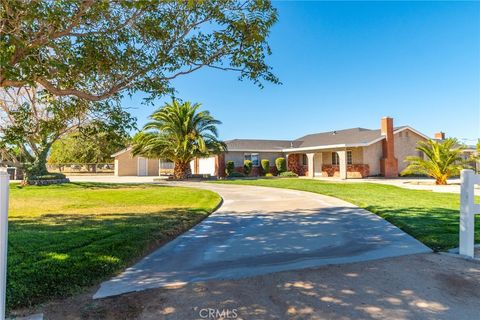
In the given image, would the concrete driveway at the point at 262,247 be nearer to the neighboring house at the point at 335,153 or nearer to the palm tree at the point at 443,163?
the palm tree at the point at 443,163

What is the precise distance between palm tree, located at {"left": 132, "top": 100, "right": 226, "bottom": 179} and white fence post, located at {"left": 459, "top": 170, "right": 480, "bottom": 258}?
22.4 m

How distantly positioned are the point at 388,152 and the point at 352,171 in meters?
3.69

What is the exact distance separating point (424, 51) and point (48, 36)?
16.6 meters

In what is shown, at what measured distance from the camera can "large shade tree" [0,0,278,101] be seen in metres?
5.39

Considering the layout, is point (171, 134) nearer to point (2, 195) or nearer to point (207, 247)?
point (207, 247)

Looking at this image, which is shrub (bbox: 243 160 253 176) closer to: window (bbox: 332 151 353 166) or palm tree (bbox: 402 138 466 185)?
window (bbox: 332 151 353 166)

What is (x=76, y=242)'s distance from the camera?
→ 5.88 meters

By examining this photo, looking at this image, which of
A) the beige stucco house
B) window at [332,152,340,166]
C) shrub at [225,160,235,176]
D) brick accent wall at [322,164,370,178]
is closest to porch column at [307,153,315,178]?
brick accent wall at [322,164,370,178]

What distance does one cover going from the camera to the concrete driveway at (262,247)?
175 inches

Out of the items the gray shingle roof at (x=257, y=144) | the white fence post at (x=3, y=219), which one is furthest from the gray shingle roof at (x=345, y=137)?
the white fence post at (x=3, y=219)

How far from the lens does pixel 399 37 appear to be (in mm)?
14984

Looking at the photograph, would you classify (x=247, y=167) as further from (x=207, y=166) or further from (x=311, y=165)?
(x=311, y=165)

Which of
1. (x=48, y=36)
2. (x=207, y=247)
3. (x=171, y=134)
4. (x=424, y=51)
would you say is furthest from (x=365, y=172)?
(x=48, y=36)

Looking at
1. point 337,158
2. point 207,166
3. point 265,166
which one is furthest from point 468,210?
point 207,166
